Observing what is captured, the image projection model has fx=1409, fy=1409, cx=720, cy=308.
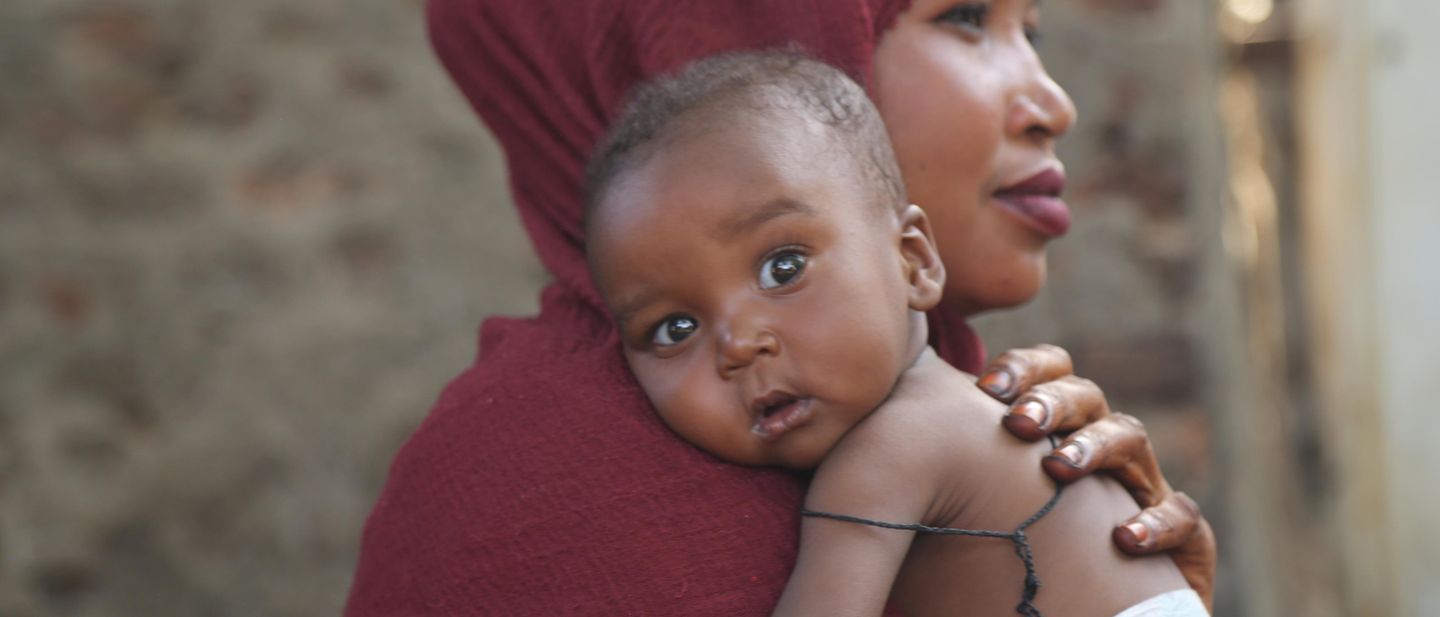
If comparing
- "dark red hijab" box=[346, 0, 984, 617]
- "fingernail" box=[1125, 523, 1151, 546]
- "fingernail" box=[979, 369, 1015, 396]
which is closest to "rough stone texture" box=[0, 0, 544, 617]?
"dark red hijab" box=[346, 0, 984, 617]

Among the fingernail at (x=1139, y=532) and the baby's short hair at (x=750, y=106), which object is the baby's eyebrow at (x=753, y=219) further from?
the fingernail at (x=1139, y=532)

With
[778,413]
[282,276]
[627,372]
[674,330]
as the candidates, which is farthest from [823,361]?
[282,276]

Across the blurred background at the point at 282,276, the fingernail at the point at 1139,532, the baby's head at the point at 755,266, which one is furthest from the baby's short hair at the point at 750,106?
the blurred background at the point at 282,276

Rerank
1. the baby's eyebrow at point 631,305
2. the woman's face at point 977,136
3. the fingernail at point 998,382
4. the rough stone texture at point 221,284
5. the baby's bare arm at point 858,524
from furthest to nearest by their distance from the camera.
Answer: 1. the rough stone texture at point 221,284
2. the woman's face at point 977,136
3. the fingernail at point 998,382
4. the baby's eyebrow at point 631,305
5. the baby's bare arm at point 858,524

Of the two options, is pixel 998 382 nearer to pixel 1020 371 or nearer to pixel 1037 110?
pixel 1020 371

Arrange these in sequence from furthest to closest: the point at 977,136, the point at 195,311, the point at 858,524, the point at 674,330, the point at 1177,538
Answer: the point at 195,311 < the point at 977,136 < the point at 1177,538 < the point at 674,330 < the point at 858,524

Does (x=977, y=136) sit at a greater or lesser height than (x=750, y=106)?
lesser

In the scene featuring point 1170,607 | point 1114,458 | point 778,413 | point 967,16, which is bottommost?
point 1170,607

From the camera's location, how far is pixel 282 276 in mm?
3172

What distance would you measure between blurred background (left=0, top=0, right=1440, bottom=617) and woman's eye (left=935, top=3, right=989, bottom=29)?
168 cm

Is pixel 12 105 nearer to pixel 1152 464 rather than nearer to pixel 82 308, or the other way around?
pixel 82 308

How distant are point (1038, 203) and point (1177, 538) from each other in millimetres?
451

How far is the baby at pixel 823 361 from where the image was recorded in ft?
4.35

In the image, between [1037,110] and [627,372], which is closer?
[627,372]
